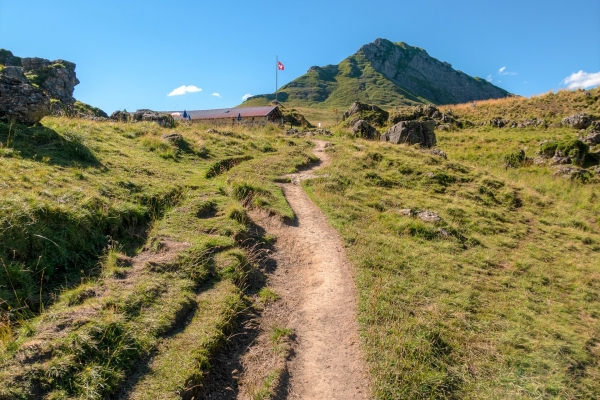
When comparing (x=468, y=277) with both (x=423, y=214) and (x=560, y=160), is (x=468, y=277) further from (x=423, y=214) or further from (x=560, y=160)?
(x=560, y=160)

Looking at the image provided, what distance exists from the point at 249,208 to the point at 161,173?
3.79 metres

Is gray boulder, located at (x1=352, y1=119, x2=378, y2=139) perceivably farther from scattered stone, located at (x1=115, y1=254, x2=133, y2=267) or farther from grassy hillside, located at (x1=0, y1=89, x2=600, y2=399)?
scattered stone, located at (x1=115, y1=254, x2=133, y2=267)

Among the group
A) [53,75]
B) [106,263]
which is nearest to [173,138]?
[106,263]

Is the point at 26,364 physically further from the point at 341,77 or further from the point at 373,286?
the point at 341,77

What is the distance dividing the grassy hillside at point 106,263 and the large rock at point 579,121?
32.6m

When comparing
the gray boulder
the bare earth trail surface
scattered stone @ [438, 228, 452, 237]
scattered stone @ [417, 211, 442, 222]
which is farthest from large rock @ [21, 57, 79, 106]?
scattered stone @ [438, 228, 452, 237]

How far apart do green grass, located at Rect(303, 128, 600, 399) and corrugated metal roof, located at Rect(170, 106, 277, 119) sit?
1060 inches

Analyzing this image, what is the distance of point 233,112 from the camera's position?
4841 centimetres

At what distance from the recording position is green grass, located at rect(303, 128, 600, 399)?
6.55m

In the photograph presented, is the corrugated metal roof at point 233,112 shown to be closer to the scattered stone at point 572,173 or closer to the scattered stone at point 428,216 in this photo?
the scattered stone at point 572,173

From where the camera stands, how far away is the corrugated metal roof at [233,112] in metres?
44.9

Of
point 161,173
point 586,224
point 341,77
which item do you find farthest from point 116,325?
point 341,77

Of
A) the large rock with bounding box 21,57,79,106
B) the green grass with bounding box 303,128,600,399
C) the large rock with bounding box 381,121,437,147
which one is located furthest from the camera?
the large rock with bounding box 21,57,79,106

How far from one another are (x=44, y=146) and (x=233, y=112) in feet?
127
